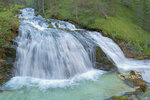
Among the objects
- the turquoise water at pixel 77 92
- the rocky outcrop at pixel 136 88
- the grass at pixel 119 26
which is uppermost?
the grass at pixel 119 26

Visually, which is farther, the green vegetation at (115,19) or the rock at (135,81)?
the green vegetation at (115,19)

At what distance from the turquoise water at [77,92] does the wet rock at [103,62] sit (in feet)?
6.46

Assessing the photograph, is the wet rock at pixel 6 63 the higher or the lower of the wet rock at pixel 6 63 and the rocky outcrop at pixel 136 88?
the higher

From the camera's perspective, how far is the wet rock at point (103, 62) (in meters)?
9.68

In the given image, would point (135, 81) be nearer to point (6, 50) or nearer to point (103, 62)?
point (103, 62)

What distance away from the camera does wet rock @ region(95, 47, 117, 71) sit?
381 inches

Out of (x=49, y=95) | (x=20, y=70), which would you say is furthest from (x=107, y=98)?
(x=20, y=70)

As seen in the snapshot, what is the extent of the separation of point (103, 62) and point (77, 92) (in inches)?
159

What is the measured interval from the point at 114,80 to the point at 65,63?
355 centimetres

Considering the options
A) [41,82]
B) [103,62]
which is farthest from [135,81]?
[41,82]

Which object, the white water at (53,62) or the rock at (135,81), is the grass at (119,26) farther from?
the rock at (135,81)

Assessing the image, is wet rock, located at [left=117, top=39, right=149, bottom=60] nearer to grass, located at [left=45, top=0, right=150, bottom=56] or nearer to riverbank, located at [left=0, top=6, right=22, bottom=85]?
grass, located at [left=45, top=0, right=150, bottom=56]

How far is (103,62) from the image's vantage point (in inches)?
392

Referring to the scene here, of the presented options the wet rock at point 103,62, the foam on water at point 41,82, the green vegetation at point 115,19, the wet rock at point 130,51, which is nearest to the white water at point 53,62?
the foam on water at point 41,82
